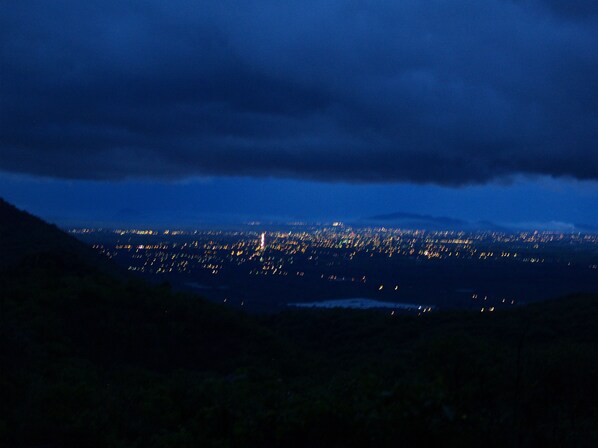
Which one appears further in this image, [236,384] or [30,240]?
[30,240]

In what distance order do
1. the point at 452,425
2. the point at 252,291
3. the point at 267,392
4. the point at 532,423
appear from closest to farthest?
the point at 452,425 → the point at 532,423 → the point at 267,392 → the point at 252,291

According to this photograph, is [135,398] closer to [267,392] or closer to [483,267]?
[267,392]

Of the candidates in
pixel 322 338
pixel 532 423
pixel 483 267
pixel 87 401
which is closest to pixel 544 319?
pixel 322 338

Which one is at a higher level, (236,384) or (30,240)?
(30,240)

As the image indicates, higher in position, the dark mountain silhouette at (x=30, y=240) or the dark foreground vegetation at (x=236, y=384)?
the dark mountain silhouette at (x=30, y=240)

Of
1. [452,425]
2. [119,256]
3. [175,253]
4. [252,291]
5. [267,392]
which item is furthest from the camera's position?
[175,253]

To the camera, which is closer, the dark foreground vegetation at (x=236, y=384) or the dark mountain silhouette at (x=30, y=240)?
the dark foreground vegetation at (x=236, y=384)

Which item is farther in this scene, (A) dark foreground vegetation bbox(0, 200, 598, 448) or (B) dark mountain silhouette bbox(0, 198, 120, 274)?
(B) dark mountain silhouette bbox(0, 198, 120, 274)

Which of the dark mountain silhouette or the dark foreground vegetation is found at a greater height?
the dark mountain silhouette
